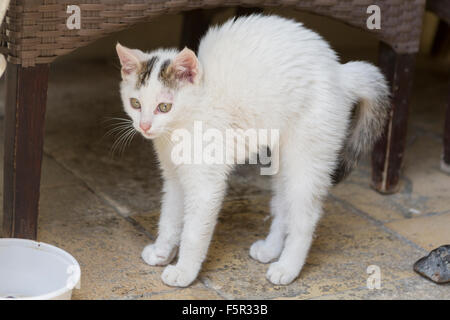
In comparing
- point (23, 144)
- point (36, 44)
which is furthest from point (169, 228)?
point (36, 44)

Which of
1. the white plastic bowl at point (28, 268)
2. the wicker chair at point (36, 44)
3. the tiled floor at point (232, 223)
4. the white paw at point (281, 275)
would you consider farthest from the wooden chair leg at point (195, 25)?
the white plastic bowl at point (28, 268)

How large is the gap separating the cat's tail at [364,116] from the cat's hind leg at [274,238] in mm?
190

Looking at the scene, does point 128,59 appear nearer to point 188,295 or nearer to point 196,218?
point 196,218

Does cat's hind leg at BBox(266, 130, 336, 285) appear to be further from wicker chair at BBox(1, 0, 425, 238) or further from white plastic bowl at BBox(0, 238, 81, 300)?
white plastic bowl at BBox(0, 238, 81, 300)

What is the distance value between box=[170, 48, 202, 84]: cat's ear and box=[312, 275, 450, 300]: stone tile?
75 centimetres

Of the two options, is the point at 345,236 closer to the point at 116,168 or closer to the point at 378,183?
the point at 378,183

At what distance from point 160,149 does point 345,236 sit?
770 millimetres

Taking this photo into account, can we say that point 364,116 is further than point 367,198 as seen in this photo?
No

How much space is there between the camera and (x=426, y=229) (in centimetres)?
248

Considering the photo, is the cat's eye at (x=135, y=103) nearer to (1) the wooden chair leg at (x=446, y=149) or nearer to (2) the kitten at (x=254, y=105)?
(2) the kitten at (x=254, y=105)

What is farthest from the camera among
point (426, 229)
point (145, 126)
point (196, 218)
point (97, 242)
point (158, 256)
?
point (426, 229)

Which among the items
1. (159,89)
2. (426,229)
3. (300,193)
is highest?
(159,89)

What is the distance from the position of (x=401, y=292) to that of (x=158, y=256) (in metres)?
0.76

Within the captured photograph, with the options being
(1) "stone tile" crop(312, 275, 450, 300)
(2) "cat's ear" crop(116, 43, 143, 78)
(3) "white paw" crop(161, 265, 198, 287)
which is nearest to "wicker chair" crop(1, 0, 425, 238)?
(2) "cat's ear" crop(116, 43, 143, 78)
